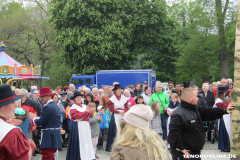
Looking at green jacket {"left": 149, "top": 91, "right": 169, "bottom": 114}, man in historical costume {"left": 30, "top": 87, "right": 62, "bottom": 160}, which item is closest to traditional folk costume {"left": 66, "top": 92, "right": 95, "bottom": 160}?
man in historical costume {"left": 30, "top": 87, "right": 62, "bottom": 160}

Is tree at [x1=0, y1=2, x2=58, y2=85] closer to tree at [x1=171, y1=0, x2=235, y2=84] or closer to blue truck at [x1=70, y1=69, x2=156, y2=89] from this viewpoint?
blue truck at [x1=70, y1=69, x2=156, y2=89]

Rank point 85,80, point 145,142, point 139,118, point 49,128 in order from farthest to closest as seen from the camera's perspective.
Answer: point 85,80 < point 49,128 < point 139,118 < point 145,142

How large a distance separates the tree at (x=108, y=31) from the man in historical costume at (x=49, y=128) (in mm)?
18011

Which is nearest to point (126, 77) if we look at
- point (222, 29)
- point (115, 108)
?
point (222, 29)

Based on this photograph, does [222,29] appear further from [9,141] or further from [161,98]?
[9,141]

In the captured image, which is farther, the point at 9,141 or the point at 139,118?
the point at 139,118

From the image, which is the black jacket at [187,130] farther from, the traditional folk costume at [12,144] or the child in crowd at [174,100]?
the child in crowd at [174,100]

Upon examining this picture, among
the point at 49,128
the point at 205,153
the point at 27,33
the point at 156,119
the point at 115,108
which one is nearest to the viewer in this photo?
the point at 49,128

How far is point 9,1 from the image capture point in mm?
45875

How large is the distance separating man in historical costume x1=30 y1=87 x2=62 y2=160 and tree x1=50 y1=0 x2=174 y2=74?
18011 mm

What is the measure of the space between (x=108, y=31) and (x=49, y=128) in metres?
19.1

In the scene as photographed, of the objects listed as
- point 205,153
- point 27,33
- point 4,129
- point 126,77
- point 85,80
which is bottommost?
point 205,153

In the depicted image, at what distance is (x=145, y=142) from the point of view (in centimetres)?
240

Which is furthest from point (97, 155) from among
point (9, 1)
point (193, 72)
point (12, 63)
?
point (9, 1)
